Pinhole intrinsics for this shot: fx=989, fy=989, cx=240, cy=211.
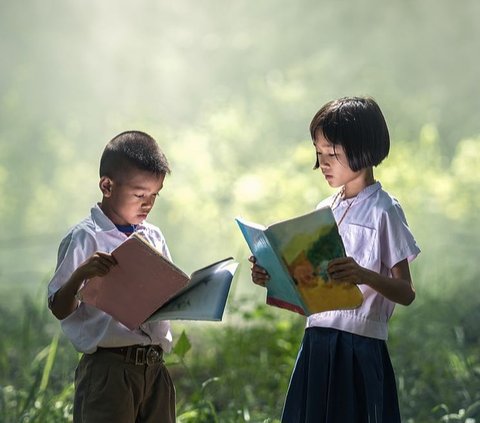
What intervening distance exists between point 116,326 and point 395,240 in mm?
677

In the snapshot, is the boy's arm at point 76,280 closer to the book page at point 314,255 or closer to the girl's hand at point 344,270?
the book page at point 314,255

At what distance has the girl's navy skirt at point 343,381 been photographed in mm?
2264

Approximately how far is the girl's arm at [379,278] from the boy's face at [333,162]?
239mm

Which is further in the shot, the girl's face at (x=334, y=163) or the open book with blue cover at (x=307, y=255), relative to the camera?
the girl's face at (x=334, y=163)

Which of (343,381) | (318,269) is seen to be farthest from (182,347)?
(318,269)

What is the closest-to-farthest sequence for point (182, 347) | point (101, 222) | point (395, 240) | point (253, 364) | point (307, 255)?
point (307, 255) → point (395, 240) → point (101, 222) → point (182, 347) → point (253, 364)

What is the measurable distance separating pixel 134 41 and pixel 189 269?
1.40 metres

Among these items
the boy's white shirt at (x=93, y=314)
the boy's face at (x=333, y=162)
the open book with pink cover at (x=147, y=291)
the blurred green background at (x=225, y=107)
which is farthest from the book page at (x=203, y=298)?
the blurred green background at (x=225, y=107)

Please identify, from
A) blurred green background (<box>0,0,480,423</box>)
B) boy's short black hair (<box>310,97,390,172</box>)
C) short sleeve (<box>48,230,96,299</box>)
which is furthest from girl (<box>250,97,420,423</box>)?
blurred green background (<box>0,0,480,423</box>)

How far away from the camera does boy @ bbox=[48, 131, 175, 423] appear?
7.57ft

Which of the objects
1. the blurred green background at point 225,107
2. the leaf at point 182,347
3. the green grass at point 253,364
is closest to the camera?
the leaf at point 182,347

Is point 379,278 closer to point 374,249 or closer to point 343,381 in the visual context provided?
point 374,249

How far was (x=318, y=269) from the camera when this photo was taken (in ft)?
7.04

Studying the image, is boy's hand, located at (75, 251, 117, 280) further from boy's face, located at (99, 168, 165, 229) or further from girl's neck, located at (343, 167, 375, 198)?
girl's neck, located at (343, 167, 375, 198)
